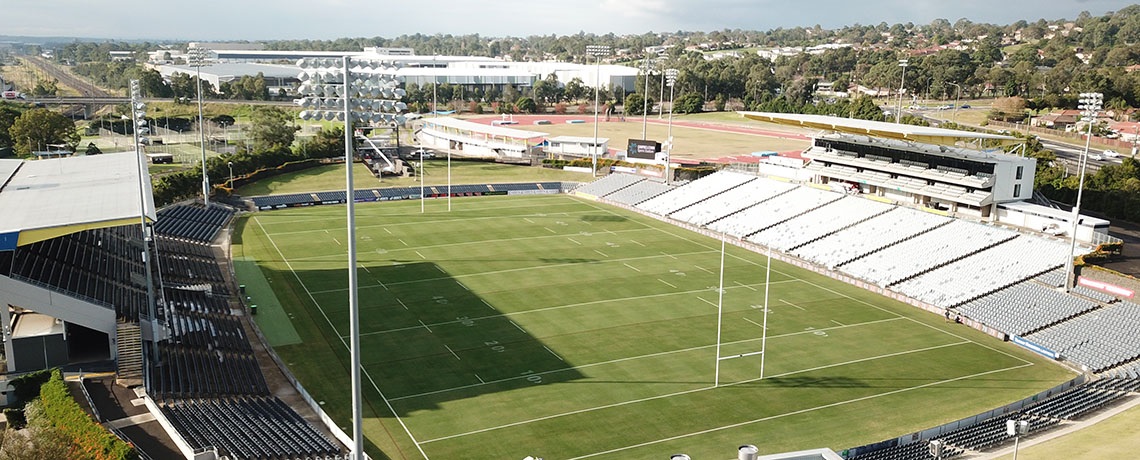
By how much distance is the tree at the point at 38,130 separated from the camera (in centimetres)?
8931

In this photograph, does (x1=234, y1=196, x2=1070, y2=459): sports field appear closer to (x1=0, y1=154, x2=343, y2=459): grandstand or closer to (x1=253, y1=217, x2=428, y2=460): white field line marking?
(x1=253, y1=217, x2=428, y2=460): white field line marking

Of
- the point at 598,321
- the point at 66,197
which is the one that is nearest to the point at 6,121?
the point at 66,197

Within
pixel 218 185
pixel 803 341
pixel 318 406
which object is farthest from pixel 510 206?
pixel 318 406

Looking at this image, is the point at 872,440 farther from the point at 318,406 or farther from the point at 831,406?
the point at 318,406

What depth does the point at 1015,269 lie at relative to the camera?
4938 cm

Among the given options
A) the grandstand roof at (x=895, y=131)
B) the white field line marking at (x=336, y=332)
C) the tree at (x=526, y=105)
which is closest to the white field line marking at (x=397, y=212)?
the white field line marking at (x=336, y=332)

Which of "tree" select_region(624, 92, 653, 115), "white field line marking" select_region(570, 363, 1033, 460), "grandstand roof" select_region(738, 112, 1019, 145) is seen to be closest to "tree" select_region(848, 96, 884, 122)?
"tree" select_region(624, 92, 653, 115)

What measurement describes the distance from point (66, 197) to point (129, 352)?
449 inches

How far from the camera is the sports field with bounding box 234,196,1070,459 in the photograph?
31062mm

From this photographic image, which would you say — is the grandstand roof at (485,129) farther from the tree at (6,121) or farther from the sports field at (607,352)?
the tree at (6,121)

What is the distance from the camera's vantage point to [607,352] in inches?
1544

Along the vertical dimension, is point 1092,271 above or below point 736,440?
above

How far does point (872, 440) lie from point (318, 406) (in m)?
21.3

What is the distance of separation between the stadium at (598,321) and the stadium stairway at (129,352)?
0.39 feet
